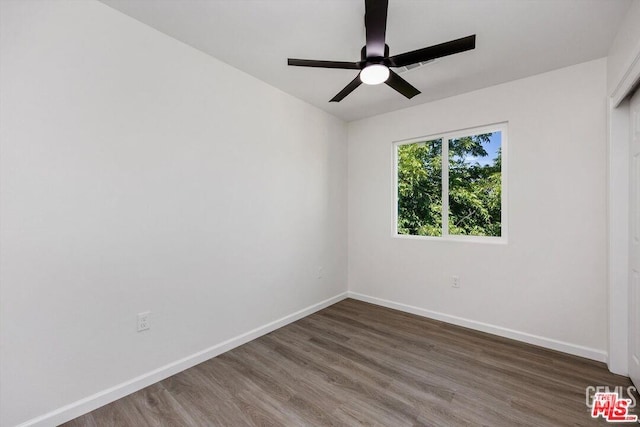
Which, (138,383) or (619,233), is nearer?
(138,383)

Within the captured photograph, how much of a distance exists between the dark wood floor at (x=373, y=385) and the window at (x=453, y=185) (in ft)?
3.78

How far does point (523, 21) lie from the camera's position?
1877 millimetres

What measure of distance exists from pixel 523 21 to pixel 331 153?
2254 mm

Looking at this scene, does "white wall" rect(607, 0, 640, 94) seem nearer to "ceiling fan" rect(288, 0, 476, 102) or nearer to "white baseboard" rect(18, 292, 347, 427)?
"ceiling fan" rect(288, 0, 476, 102)

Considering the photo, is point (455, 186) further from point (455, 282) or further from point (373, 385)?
point (373, 385)

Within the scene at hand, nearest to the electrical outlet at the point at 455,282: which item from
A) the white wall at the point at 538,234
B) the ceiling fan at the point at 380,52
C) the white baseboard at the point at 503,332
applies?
the white wall at the point at 538,234

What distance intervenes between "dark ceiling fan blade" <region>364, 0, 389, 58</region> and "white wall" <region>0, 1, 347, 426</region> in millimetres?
1406

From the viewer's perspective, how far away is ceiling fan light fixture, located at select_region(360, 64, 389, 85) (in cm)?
174

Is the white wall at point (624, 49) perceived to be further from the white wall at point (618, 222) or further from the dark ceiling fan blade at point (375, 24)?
the dark ceiling fan blade at point (375, 24)

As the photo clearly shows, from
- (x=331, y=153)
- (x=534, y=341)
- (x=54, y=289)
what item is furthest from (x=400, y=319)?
(x=54, y=289)

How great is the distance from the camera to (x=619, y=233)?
2.08 meters

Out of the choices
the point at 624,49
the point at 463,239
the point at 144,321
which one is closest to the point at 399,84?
the point at 624,49
